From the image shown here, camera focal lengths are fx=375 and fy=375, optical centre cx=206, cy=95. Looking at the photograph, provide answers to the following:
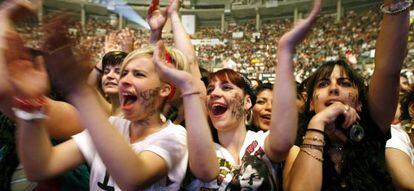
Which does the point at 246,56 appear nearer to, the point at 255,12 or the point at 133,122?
the point at 255,12

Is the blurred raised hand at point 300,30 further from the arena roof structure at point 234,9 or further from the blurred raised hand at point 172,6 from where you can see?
the arena roof structure at point 234,9

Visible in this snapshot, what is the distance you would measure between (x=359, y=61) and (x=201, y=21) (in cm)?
1231

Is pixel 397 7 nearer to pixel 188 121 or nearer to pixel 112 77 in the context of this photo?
pixel 188 121

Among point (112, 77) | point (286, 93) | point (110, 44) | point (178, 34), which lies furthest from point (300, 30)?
point (110, 44)

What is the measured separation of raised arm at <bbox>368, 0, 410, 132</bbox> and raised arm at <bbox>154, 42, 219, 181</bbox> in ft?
2.43

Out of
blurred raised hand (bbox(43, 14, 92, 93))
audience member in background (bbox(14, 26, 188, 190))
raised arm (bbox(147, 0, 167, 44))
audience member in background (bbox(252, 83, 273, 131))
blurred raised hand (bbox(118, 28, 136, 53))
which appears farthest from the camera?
blurred raised hand (bbox(118, 28, 136, 53))

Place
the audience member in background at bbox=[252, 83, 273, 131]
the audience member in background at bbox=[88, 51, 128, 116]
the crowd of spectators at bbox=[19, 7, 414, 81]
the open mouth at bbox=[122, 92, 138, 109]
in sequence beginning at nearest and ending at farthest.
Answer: the open mouth at bbox=[122, 92, 138, 109] < the audience member in background at bbox=[88, 51, 128, 116] < the audience member in background at bbox=[252, 83, 273, 131] < the crowd of spectators at bbox=[19, 7, 414, 81]

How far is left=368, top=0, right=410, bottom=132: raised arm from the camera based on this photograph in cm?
148

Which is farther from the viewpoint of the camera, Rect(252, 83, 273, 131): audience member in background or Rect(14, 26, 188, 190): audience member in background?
Rect(252, 83, 273, 131): audience member in background

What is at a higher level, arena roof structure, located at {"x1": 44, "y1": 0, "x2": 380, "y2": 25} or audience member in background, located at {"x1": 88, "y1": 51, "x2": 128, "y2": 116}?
arena roof structure, located at {"x1": 44, "y1": 0, "x2": 380, "y2": 25}

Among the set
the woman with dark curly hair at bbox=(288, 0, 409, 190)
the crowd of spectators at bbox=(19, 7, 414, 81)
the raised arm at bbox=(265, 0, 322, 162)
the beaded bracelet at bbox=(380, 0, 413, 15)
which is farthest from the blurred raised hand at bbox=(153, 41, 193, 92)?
the crowd of spectators at bbox=(19, 7, 414, 81)

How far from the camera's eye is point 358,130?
1526 millimetres

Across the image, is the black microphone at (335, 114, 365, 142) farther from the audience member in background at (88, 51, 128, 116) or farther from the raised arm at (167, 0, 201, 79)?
the audience member in background at (88, 51, 128, 116)

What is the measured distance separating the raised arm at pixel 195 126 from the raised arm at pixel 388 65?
739 mm
